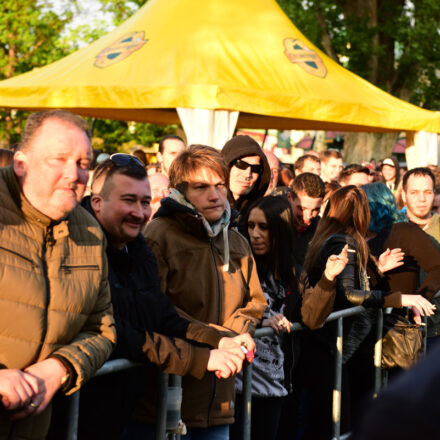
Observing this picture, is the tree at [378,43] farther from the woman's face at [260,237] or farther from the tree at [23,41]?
the woman's face at [260,237]

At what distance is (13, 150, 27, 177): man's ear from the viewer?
2.42 meters

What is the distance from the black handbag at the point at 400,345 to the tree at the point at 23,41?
19576mm

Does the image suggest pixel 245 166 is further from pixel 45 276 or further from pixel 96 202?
pixel 45 276

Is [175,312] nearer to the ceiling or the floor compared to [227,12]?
nearer to the floor

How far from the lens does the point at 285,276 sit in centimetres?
415

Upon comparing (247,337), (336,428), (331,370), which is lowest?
(336,428)

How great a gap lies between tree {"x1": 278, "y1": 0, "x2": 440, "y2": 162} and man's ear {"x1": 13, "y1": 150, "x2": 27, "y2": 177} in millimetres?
18731

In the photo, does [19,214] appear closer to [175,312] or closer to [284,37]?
[175,312]

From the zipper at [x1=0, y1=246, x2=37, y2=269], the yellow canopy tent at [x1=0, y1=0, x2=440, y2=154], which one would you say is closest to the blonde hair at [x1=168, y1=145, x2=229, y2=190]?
the zipper at [x1=0, y1=246, x2=37, y2=269]

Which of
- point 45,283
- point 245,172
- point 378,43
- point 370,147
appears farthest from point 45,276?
point 378,43

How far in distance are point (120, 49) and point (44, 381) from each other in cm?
858

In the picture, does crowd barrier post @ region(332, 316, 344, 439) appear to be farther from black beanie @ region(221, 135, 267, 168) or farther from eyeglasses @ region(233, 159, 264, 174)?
black beanie @ region(221, 135, 267, 168)

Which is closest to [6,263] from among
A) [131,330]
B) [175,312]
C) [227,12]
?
[131,330]

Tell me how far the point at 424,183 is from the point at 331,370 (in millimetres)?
2153
